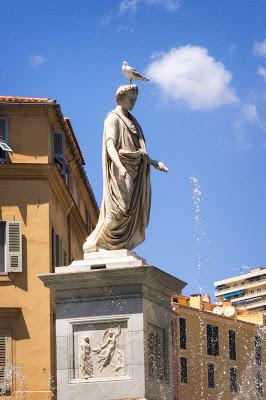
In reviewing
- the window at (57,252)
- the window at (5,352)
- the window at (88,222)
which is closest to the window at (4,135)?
the window at (57,252)

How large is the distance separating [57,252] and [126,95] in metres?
29.7

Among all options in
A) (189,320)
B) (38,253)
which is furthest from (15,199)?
(189,320)

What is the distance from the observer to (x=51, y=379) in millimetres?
45969

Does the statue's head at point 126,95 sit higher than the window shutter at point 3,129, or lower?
lower

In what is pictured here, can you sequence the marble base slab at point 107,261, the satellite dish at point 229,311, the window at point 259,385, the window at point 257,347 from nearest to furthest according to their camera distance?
the marble base slab at point 107,261 → the window at point 259,385 → the satellite dish at point 229,311 → the window at point 257,347

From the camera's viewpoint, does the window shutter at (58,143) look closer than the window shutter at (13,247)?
No

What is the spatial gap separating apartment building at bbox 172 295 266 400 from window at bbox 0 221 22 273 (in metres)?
41.4

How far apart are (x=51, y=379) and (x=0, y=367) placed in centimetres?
191

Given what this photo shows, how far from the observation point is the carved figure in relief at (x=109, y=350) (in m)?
19.4

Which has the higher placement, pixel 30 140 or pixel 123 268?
pixel 30 140

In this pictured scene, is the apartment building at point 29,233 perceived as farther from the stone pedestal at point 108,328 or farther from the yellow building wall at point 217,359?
the yellow building wall at point 217,359

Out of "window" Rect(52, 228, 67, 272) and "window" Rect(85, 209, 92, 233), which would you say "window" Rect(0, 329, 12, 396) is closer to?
"window" Rect(52, 228, 67, 272)

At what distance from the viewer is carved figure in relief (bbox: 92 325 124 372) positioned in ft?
63.5

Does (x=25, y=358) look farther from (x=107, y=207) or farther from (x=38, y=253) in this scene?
(x=107, y=207)
